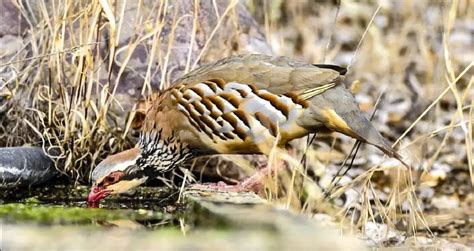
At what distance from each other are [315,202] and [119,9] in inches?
61.4

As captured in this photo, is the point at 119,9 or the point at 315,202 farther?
the point at 119,9

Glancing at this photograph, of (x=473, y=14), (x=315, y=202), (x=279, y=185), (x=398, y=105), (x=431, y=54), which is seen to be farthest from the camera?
(x=473, y=14)

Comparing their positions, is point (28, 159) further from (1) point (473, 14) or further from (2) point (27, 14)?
(1) point (473, 14)

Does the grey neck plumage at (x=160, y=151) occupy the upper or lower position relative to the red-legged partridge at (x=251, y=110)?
lower

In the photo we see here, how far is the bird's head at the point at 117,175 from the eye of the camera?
4.96 m

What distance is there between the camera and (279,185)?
5.19 metres

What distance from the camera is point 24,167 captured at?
16.8 feet

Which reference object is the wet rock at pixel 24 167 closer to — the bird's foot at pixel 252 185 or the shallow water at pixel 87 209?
the shallow water at pixel 87 209

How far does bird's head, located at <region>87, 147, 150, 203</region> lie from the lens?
4.96 metres

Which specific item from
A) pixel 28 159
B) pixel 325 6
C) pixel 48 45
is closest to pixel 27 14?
pixel 48 45

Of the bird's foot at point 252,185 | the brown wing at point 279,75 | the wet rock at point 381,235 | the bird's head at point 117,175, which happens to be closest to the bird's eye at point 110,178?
the bird's head at point 117,175

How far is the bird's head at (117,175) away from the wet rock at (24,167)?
36 centimetres

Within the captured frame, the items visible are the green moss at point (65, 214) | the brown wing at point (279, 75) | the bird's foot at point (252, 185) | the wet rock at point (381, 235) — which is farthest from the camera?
the wet rock at point (381, 235)

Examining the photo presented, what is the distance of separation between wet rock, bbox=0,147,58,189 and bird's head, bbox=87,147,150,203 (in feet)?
1.18
